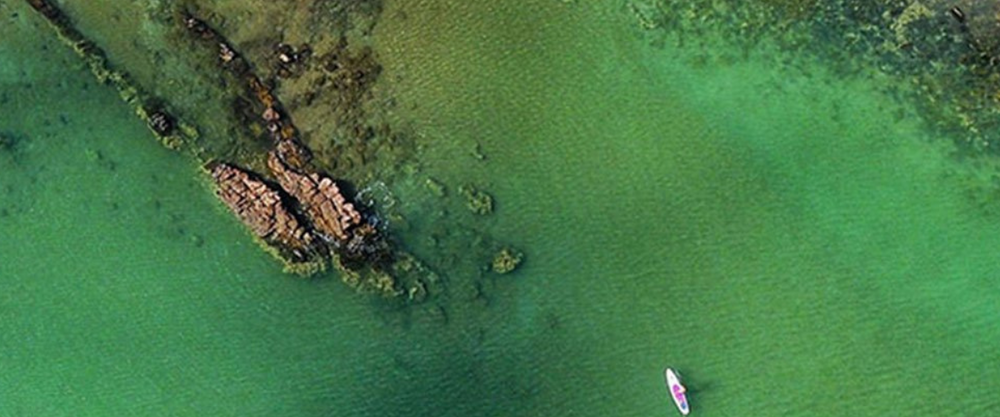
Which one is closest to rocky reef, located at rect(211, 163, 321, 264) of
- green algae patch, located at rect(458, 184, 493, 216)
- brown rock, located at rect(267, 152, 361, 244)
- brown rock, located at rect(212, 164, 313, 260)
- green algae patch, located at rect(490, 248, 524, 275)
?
brown rock, located at rect(212, 164, 313, 260)

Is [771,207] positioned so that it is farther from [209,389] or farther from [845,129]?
[209,389]

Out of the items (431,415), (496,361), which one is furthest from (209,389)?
(496,361)

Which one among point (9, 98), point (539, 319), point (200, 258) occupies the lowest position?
point (539, 319)

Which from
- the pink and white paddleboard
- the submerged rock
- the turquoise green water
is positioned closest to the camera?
the pink and white paddleboard

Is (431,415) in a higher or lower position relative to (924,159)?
lower

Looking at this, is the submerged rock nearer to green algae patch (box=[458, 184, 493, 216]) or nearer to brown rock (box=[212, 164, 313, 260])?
green algae patch (box=[458, 184, 493, 216])

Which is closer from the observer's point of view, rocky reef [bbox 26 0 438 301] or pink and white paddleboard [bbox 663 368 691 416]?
pink and white paddleboard [bbox 663 368 691 416]
